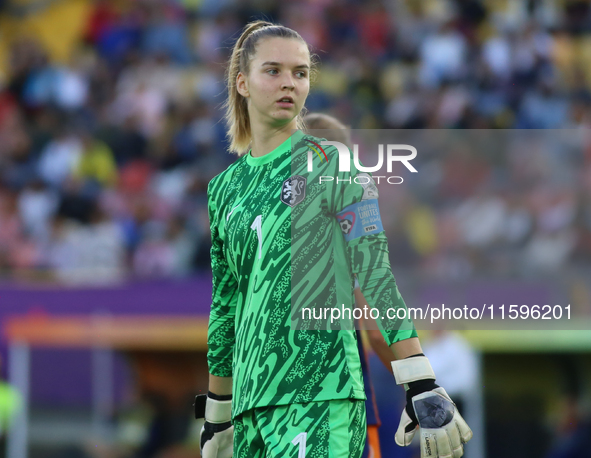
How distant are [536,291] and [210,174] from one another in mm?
4546

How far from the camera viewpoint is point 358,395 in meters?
3.31

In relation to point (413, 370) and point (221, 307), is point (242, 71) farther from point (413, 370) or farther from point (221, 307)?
point (413, 370)

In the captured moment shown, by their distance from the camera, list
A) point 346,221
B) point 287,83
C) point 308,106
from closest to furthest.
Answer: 1. point 346,221
2. point 287,83
3. point 308,106

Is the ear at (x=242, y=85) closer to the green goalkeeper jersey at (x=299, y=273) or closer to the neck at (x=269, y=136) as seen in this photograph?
the neck at (x=269, y=136)

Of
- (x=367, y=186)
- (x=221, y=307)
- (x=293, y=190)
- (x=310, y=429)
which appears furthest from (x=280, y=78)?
(x=310, y=429)

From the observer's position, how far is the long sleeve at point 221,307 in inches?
146

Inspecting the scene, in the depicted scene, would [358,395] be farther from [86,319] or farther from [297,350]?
[86,319]

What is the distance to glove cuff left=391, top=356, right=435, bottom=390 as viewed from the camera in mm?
3098

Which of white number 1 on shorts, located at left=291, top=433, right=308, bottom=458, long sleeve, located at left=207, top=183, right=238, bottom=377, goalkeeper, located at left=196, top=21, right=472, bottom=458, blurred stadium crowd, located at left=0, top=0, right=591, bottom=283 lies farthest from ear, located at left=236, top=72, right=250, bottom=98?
→ blurred stadium crowd, located at left=0, top=0, right=591, bottom=283

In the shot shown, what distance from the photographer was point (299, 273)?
334 cm

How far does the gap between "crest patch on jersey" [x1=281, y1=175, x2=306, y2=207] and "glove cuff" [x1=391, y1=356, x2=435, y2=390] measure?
27.3 inches

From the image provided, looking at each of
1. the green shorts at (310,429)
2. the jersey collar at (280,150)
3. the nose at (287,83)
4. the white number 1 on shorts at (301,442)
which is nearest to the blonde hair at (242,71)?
the nose at (287,83)

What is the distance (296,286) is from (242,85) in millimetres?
857

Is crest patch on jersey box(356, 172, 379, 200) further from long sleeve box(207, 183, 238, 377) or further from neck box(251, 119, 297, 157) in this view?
long sleeve box(207, 183, 238, 377)
